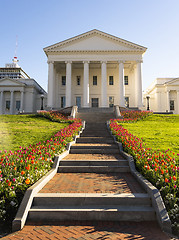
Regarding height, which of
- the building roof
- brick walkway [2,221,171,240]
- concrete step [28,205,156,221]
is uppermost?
the building roof

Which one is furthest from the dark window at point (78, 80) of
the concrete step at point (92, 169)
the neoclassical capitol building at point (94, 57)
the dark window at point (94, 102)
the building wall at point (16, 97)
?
the concrete step at point (92, 169)

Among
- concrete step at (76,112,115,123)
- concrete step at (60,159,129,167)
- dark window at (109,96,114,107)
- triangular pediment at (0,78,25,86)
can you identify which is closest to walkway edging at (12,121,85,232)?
concrete step at (60,159,129,167)

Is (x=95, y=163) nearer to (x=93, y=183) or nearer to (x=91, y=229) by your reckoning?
(x=93, y=183)

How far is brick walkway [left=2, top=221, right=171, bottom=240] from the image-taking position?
10.8ft

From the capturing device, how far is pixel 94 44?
32.4 metres

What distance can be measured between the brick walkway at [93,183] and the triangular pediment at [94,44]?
100 feet

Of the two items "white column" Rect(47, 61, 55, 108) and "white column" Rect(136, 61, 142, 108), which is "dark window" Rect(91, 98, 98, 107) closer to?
"white column" Rect(47, 61, 55, 108)

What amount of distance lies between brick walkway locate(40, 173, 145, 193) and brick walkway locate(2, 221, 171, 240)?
3.47 feet

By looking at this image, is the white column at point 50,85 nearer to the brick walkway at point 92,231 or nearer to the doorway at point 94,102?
the doorway at point 94,102

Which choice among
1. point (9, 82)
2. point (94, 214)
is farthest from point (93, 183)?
point (9, 82)

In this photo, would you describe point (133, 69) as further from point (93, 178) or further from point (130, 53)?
point (93, 178)

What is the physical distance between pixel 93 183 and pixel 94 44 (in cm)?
3224

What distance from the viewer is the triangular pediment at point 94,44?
31.9 meters

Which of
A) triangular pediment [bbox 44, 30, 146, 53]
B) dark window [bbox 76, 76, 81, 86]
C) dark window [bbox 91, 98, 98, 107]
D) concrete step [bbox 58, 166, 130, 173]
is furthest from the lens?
dark window [bbox 76, 76, 81, 86]
